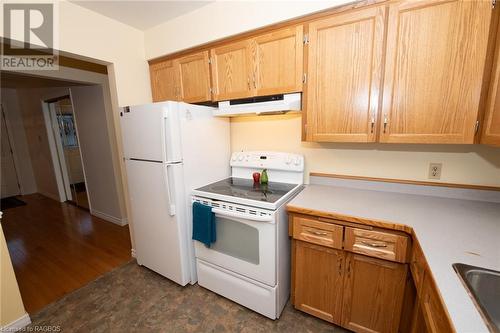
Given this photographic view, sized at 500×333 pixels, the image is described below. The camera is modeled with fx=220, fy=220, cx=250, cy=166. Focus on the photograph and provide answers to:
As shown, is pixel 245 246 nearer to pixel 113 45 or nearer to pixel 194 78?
pixel 194 78

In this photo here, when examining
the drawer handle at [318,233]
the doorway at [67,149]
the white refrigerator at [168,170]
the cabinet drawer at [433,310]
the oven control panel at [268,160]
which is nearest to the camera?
the cabinet drawer at [433,310]

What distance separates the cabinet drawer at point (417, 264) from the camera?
97 centimetres

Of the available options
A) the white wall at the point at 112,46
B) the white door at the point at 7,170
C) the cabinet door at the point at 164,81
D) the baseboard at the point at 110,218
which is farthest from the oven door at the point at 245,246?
the white door at the point at 7,170

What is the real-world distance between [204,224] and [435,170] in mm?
1753

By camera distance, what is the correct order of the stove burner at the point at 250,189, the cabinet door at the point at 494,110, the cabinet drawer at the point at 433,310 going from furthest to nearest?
the stove burner at the point at 250,189
the cabinet door at the point at 494,110
the cabinet drawer at the point at 433,310

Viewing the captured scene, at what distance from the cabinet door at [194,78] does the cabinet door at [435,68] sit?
1.41 metres

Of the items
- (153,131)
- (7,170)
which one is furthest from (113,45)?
(7,170)

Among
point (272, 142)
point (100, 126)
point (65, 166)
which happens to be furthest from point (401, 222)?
point (65, 166)

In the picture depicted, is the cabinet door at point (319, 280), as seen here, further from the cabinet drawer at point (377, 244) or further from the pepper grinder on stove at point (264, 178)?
the pepper grinder on stove at point (264, 178)

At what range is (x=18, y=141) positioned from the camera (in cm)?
483

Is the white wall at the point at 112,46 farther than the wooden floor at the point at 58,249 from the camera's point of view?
No

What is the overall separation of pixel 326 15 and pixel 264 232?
1.52 meters

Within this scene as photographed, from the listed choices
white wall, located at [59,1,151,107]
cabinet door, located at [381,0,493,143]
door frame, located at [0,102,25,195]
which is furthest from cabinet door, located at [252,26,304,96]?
door frame, located at [0,102,25,195]

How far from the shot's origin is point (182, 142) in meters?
1.79
